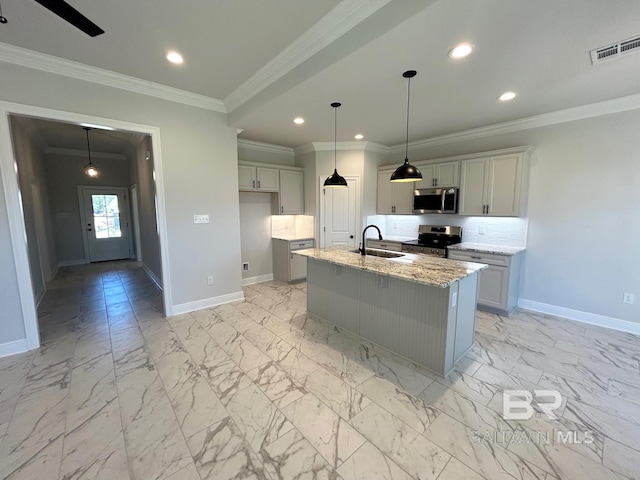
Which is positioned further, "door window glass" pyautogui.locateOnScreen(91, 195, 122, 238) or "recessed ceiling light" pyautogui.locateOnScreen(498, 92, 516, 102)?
"door window glass" pyautogui.locateOnScreen(91, 195, 122, 238)

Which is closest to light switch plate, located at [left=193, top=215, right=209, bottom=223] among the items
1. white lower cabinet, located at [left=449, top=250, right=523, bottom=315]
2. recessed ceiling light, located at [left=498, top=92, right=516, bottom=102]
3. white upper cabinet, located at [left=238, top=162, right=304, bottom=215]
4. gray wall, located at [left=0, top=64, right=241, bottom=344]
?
gray wall, located at [left=0, top=64, right=241, bottom=344]

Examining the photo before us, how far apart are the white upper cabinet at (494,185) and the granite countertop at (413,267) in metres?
1.70

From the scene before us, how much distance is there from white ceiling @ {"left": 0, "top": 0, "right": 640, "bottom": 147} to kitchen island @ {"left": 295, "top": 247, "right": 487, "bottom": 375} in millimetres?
1817

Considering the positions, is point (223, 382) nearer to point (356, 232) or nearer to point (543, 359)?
point (543, 359)

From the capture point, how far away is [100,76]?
298cm

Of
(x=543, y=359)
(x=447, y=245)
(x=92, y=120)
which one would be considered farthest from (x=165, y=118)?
(x=543, y=359)

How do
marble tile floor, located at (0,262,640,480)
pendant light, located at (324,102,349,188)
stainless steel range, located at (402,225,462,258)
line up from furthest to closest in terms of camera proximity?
stainless steel range, located at (402,225,462,258) → pendant light, located at (324,102,349,188) → marble tile floor, located at (0,262,640,480)

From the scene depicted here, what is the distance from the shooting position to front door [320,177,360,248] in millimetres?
5223

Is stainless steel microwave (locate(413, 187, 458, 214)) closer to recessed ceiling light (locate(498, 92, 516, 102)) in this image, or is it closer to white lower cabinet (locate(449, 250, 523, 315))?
white lower cabinet (locate(449, 250, 523, 315))

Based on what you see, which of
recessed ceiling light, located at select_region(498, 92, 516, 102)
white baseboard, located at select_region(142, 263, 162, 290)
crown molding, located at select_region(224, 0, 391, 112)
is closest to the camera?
crown molding, located at select_region(224, 0, 391, 112)

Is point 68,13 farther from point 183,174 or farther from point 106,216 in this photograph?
point 106,216

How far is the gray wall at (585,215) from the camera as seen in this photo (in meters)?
3.21

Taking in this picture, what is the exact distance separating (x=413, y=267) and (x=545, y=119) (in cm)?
312

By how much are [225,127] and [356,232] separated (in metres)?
2.93
